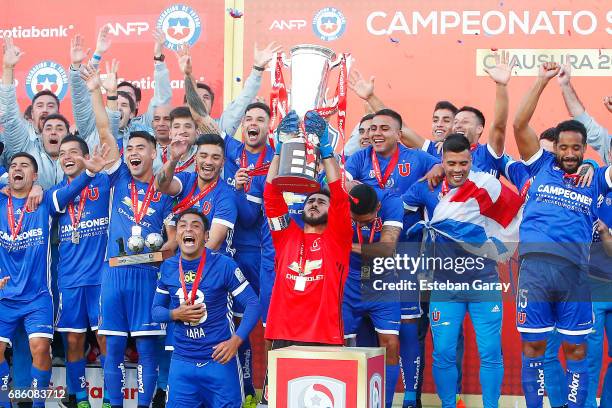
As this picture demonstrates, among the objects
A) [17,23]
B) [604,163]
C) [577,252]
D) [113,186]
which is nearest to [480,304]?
[577,252]

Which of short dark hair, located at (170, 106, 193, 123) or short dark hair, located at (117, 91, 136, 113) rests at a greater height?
short dark hair, located at (117, 91, 136, 113)

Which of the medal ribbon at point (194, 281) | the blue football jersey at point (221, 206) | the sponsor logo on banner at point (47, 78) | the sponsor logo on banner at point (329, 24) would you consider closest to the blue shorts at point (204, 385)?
the medal ribbon at point (194, 281)

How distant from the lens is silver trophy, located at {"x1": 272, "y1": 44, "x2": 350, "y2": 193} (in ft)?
17.3

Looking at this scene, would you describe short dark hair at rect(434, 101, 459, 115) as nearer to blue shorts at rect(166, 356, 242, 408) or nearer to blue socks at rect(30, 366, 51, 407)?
blue shorts at rect(166, 356, 242, 408)

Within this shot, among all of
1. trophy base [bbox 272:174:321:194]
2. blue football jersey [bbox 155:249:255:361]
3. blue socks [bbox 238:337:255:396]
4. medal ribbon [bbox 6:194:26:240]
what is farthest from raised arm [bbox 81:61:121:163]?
trophy base [bbox 272:174:321:194]

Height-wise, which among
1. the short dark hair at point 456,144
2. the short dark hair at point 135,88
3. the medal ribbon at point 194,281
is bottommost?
the medal ribbon at point 194,281

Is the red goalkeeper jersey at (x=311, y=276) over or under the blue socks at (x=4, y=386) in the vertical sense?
over

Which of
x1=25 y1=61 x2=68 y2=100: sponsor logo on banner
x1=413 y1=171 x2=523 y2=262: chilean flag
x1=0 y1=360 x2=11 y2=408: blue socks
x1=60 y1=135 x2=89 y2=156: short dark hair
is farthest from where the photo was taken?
→ x1=25 y1=61 x2=68 y2=100: sponsor logo on banner

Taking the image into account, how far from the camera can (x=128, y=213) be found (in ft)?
22.0

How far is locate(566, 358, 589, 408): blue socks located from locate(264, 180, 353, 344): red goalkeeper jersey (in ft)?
4.86

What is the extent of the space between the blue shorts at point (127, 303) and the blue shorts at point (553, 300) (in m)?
2.42

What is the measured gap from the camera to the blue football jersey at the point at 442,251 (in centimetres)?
637

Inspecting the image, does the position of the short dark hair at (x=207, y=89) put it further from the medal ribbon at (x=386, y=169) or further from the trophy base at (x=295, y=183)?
the trophy base at (x=295, y=183)

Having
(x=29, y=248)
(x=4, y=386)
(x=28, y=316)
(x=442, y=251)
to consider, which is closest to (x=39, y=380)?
(x=4, y=386)
